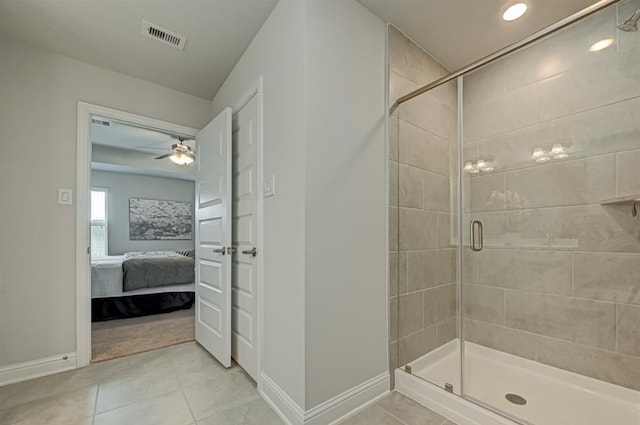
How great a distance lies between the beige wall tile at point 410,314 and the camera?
1.95 m

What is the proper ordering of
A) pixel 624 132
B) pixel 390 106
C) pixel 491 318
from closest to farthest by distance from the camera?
pixel 624 132, pixel 390 106, pixel 491 318

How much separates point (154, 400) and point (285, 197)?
1493 mm

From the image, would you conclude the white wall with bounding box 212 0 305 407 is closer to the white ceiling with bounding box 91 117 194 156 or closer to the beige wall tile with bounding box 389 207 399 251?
the beige wall tile with bounding box 389 207 399 251

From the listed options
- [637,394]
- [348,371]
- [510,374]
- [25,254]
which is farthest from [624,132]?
[25,254]

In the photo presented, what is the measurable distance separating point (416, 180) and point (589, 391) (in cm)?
172

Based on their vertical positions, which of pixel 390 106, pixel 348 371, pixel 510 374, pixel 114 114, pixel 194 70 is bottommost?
pixel 510 374

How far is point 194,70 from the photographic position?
243 cm

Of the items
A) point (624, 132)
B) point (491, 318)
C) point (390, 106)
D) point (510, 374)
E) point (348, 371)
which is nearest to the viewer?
point (348, 371)

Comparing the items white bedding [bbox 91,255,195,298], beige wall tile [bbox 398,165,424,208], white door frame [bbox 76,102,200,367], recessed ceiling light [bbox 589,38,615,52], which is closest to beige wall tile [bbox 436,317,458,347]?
beige wall tile [bbox 398,165,424,208]

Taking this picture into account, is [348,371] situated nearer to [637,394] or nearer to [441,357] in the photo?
[441,357]

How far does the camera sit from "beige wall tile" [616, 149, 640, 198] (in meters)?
1.68

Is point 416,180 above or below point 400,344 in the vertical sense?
above

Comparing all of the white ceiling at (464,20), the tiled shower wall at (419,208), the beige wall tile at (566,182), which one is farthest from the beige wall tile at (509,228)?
the white ceiling at (464,20)

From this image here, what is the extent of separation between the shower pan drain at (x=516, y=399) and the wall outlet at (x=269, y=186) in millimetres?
1958
